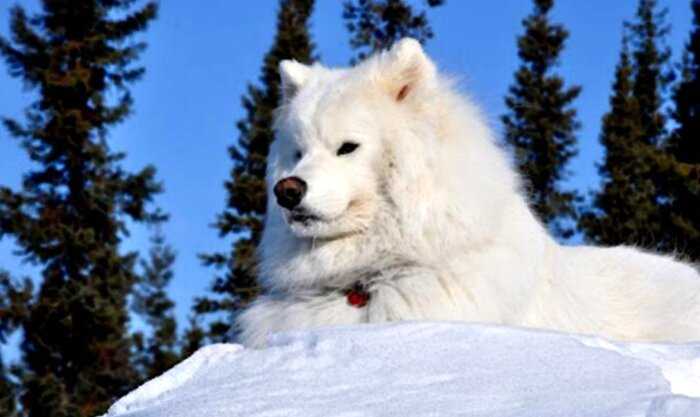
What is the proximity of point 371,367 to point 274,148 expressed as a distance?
3.76 m

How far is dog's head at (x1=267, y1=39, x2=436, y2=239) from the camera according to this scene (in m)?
6.53

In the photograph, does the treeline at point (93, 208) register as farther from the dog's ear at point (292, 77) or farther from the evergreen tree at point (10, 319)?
the dog's ear at point (292, 77)

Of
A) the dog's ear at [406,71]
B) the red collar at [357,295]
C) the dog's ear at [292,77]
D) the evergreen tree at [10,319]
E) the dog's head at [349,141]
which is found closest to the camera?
the dog's head at [349,141]

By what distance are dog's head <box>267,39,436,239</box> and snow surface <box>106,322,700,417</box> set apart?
80.2 inches

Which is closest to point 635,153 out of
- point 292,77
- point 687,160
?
point 687,160

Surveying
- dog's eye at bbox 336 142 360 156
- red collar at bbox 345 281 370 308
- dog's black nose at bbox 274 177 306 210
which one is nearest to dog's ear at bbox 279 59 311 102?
dog's eye at bbox 336 142 360 156

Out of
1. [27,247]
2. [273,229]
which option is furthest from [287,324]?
[27,247]

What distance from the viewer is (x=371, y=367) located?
13.2ft

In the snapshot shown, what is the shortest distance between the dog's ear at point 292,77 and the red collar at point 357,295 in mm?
1583

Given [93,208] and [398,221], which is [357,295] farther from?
[93,208]

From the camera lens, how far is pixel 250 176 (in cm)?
2472

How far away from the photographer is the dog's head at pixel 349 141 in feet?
21.4

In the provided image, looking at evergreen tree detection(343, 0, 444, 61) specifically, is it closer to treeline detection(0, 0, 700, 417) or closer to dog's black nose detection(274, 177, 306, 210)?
treeline detection(0, 0, 700, 417)

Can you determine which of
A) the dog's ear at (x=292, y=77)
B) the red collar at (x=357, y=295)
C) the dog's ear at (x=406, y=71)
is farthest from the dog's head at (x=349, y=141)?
the red collar at (x=357, y=295)
